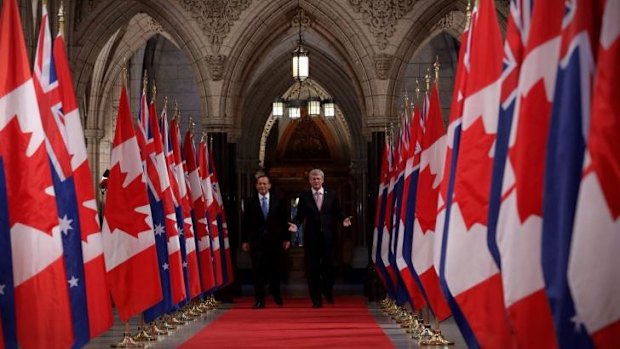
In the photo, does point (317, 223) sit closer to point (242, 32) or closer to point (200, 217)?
point (200, 217)

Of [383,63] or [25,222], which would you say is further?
[383,63]

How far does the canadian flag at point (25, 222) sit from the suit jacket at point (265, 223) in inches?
359

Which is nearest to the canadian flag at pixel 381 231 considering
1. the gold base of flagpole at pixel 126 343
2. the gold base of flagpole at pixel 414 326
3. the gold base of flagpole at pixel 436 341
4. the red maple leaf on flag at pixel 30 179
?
the gold base of flagpole at pixel 414 326

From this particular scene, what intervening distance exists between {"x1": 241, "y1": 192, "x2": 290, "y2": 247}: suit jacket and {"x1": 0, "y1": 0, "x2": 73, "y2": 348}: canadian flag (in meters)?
9.11

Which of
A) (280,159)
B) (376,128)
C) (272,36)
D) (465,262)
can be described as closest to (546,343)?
(465,262)

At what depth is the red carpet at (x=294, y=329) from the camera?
9883mm

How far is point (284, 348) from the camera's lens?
30.9ft

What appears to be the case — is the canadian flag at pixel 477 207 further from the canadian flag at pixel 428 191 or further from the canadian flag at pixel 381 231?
the canadian flag at pixel 381 231

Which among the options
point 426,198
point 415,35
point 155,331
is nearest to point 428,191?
point 426,198

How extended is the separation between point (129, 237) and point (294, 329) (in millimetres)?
2826

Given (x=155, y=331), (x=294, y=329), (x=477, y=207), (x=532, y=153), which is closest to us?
(x=532, y=153)

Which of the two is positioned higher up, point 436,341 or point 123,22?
point 123,22

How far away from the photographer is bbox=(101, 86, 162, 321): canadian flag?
9523mm

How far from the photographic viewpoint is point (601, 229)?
12.5ft
